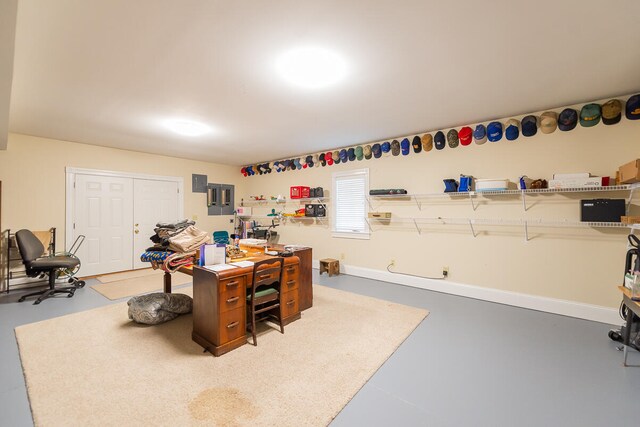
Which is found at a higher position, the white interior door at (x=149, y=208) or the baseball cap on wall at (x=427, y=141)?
the baseball cap on wall at (x=427, y=141)

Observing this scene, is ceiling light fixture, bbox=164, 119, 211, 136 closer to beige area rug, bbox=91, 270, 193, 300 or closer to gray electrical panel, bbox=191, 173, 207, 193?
gray electrical panel, bbox=191, 173, 207, 193

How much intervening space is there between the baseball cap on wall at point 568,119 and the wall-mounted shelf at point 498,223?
3.96 feet

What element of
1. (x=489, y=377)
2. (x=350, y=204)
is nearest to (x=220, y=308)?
(x=489, y=377)

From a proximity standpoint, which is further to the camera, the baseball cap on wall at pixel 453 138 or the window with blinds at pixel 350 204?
the window with blinds at pixel 350 204

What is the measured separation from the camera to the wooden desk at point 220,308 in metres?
2.47

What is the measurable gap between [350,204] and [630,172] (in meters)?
3.90

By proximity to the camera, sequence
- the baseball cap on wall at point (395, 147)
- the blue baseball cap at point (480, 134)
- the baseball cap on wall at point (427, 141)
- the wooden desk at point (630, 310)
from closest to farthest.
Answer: the wooden desk at point (630, 310) → the blue baseball cap at point (480, 134) → the baseball cap on wall at point (427, 141) → the baseball cap on wall at point (395, 147)

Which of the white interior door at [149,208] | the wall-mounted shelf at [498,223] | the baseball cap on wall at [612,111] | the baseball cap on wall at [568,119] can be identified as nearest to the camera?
the baseball cap on wall at [612,111]

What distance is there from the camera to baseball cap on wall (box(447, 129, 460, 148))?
423cm

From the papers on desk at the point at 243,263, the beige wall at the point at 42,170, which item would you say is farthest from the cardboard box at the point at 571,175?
the beige wall at the point at 42,170

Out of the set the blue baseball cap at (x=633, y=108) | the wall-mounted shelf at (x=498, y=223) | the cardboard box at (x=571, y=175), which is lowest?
the wall-mounted shelf at (x=498, y=223)

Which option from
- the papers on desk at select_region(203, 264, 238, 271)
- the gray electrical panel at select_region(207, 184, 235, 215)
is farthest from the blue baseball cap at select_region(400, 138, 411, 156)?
the gray electrical panel at select_region(207, 184, 235, 215)

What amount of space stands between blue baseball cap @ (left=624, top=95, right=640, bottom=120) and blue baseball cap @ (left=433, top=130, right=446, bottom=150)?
6.52 feet

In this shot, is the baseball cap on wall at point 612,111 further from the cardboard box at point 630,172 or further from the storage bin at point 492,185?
the storage bin at point 492,185
